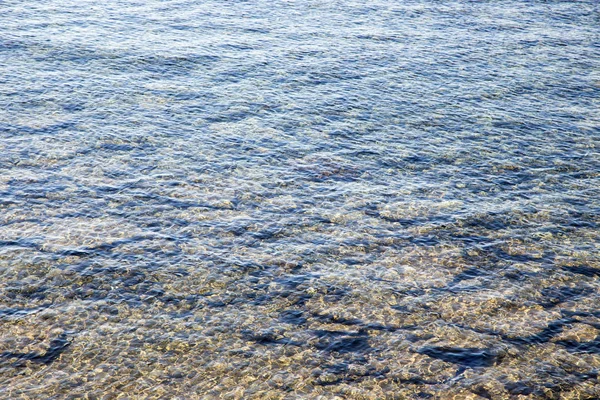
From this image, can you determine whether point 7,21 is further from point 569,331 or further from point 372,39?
point 569,331

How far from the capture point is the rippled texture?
1708 cm

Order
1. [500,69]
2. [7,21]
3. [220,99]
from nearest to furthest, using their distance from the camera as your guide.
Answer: [220,99] → [500,69] → [7,21]

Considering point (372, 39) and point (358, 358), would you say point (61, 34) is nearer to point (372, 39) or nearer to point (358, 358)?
point (372, 39)

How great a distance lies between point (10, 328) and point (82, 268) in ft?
10.9

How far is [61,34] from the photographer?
41156mm

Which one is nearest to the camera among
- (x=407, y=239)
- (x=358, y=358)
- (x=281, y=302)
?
(x=358, y=358)

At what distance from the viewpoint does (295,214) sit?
2427cm

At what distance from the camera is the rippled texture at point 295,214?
17.1 m

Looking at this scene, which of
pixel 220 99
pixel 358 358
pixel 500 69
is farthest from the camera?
pixel 500 69

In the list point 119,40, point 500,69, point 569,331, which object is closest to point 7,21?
point 119,40

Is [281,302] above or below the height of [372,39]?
below

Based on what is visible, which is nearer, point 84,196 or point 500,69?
point 84,196

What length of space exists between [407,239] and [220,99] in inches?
622

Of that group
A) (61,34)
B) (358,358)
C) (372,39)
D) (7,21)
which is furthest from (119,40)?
(358,358)
